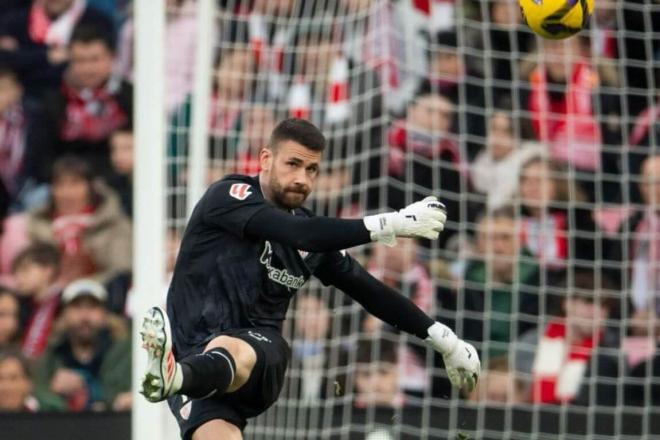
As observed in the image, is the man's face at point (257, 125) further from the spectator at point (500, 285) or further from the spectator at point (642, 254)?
the spectator at point (642, 254)

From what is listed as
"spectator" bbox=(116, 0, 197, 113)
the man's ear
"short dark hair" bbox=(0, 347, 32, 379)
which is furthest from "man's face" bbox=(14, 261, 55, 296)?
the man's ear

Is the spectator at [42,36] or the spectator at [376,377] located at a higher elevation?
the spectator at [42,36]

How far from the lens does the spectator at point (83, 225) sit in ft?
37.7

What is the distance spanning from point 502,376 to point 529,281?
28.2 inches

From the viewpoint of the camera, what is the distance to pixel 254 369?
6.44m

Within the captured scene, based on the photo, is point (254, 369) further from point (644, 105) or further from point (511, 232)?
point (644, 105)

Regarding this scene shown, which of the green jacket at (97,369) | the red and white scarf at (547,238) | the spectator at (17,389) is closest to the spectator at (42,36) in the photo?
the green jacket at (97,369)

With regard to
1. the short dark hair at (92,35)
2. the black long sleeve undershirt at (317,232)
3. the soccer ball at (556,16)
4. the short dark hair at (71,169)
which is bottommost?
the black long sleeve undershirt at (317,232)

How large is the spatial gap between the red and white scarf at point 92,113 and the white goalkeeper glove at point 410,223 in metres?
6.13

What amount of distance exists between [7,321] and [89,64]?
7.24ft

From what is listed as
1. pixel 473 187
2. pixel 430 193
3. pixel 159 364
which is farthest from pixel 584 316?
pixel 159 364

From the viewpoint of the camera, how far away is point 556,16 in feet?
25.7

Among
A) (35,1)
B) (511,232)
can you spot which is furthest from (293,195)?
(35,1)

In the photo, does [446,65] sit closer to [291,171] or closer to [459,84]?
[459,84]
